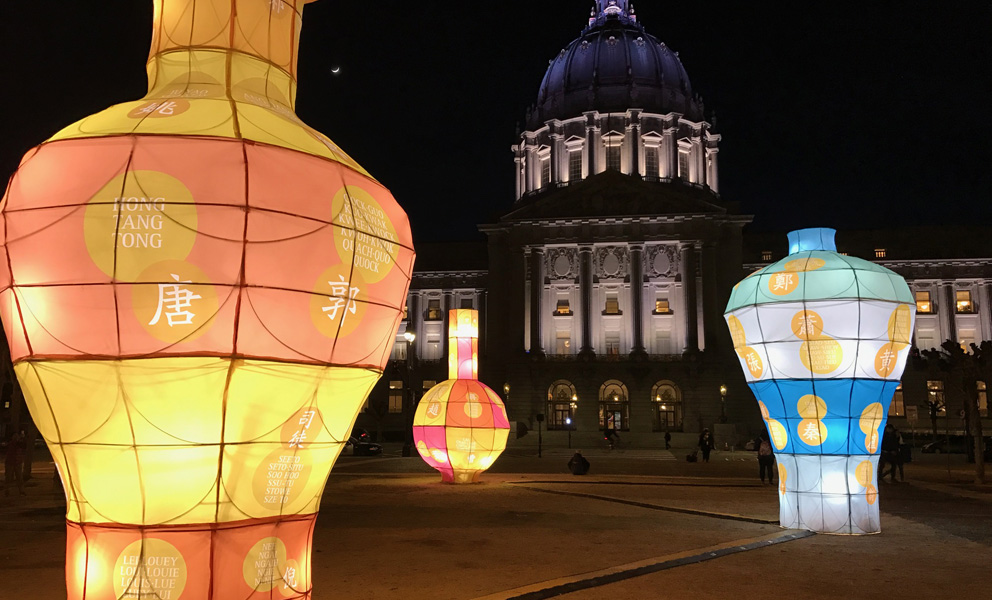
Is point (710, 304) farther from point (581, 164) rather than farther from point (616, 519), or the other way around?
point (616, 519)

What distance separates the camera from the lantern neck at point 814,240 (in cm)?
1580

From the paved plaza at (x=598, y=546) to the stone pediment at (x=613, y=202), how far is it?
43262mm

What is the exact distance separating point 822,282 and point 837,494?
3.75 metres

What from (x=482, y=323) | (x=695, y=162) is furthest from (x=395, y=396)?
(x=695, y=162)

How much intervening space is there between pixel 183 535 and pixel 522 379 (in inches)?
2258

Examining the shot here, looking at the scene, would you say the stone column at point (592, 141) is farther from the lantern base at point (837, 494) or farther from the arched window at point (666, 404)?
the lantern base at point (837, 494)

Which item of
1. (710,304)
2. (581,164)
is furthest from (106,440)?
(581,164)

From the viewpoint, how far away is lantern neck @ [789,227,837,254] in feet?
51.9

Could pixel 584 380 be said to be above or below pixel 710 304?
below

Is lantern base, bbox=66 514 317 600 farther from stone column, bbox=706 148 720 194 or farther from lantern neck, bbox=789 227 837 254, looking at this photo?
stone column, bbox=706 148 720 194

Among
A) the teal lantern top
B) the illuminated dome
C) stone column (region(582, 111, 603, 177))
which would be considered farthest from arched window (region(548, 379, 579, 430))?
the teal lantern top

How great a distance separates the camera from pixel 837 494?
14.2m

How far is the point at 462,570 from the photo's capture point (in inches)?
432

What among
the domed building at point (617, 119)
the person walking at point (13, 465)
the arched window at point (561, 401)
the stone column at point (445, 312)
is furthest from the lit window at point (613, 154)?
the person walking at point (13, 465)
